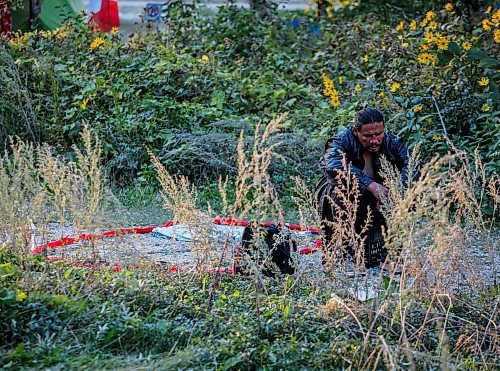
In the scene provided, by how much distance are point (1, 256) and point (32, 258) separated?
0.17 m

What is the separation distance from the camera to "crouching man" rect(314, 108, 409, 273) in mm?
5582

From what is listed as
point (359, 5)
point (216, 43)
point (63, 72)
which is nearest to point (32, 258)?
point (63, 72)

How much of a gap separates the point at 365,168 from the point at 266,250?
5.52ft

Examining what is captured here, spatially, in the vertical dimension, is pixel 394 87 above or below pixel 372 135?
above

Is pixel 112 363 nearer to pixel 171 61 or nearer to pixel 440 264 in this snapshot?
pixel 440 264

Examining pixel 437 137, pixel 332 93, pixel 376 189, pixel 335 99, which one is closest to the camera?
pixel 376 189

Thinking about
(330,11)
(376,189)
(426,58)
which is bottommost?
(376,189)

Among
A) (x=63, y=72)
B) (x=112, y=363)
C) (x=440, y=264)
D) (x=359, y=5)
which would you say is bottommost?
(x=112, y=363)

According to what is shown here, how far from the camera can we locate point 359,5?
12.6m

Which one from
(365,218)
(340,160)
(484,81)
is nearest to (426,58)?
(484,81)

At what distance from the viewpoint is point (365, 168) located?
588 cm

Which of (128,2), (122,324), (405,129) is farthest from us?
(128,2)

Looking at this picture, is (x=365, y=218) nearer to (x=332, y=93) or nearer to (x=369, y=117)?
(x=369, y=117)

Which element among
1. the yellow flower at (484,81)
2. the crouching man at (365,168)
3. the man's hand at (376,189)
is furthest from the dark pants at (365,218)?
the yellow flower at (484,81)
